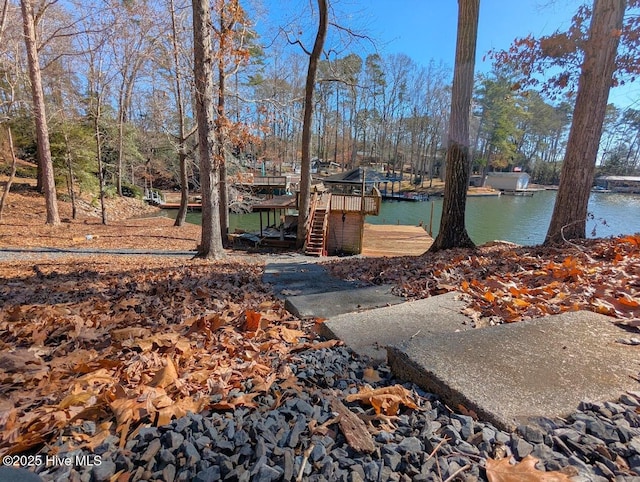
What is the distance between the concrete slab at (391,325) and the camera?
2029 millimetres

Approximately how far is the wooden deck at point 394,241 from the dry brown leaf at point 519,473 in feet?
40.5

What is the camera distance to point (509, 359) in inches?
61.9

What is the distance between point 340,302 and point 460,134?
3637 millimetres

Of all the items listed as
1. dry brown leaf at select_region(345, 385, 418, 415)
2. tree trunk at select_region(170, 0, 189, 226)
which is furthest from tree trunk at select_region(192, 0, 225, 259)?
dry brown leaf at select_region(345, 385, 418, 415)

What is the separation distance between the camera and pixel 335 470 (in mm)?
995

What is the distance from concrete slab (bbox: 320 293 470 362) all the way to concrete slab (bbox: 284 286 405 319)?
30 centimetres

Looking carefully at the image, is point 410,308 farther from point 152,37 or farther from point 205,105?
point 152,37

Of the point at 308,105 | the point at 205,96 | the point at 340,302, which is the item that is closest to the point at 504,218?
the point at 308,105

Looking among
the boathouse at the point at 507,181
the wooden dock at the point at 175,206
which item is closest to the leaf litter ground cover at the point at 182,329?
the wooden dock at the point at 175,206

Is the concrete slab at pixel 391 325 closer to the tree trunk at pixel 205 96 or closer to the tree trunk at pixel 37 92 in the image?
the tree trunk at pixel 205 96

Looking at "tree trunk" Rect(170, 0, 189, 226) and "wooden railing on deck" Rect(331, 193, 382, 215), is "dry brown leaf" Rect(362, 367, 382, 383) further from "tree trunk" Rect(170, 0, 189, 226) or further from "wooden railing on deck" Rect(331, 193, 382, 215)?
"wooden railing on deck" Rect(331, 193, 382, 215)

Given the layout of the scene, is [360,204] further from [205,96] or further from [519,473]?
[519,473]

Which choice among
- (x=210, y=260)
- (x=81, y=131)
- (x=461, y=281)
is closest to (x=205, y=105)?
(x=210, y=260)

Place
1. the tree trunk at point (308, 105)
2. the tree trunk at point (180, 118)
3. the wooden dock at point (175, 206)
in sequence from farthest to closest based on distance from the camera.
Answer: the wooden dock at point (175, 206) < the tree trunk at point (180, 118) < the tree trunk at point (308, 105)
